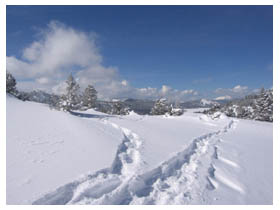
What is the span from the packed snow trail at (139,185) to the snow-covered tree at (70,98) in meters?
15.3

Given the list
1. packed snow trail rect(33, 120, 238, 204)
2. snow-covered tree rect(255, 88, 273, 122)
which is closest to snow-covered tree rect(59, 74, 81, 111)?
packed snow trail rect(33, 120, 238, 204)

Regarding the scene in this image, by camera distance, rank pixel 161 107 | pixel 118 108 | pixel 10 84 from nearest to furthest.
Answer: pixel 10 84, pixel 161 107, pixel 118 108

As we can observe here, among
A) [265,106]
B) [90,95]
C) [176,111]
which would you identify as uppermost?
[90,95]

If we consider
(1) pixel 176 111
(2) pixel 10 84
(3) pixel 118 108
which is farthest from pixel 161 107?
(2) pixel 10 84

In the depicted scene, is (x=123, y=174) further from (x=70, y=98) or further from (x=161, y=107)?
(x=161, y=107)

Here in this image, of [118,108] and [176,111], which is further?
[118,108]

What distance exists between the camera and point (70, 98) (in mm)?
19000

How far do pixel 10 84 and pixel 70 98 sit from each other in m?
13.5

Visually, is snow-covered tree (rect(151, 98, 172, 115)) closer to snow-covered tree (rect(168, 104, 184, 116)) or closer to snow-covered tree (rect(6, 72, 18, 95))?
snow-covered tree (rect(168, 104, 184, 116))

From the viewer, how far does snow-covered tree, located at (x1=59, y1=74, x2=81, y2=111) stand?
18.1 metres

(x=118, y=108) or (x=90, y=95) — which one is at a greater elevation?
(x=90, y=95)

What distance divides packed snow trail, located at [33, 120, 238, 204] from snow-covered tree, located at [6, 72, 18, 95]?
27669 mm
